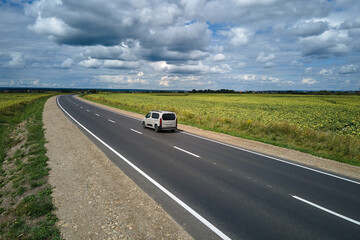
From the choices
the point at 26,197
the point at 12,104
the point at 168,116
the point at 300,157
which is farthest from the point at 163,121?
the point at 12,104

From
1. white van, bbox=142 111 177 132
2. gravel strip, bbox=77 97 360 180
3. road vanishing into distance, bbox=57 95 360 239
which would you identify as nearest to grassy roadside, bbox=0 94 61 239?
road vanishing into distance, bbox=57 95 360 239

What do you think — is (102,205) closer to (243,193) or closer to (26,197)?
(26,197)

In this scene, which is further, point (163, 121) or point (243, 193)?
point (163, 121)

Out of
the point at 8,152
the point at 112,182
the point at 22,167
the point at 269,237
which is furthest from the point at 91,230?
the point at 8,152

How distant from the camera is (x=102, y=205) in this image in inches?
229

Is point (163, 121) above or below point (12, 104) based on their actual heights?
above

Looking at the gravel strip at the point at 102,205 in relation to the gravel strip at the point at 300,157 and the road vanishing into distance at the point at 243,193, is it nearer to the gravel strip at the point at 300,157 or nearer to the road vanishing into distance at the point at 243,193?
the road vanishing into distance at the point at 243,193

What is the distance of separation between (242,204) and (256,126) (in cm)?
1307

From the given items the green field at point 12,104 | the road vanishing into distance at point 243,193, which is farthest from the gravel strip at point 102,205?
the green field at point 12,104

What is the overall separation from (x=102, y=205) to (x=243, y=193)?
4262 mm

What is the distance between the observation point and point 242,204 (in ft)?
19.6

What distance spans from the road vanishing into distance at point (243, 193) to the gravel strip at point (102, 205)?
0.41 meters

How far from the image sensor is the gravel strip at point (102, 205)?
15.4ft

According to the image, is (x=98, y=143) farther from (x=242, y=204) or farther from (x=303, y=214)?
(x=303, y=214)
